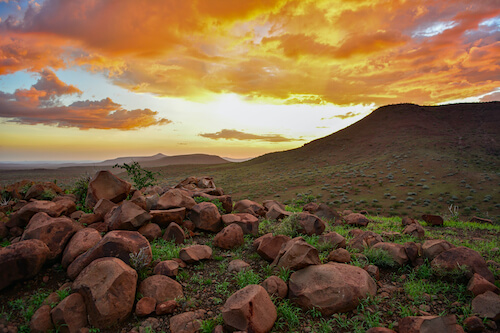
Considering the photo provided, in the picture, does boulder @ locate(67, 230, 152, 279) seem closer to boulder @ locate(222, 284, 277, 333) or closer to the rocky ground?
the rocky ground

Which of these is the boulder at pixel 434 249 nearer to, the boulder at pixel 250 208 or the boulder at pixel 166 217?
the boulder at pixel 250 208

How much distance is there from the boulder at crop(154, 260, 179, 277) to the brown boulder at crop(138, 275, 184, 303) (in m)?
0.21

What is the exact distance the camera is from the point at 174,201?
312 inches

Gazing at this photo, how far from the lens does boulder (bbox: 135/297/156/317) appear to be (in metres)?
4.26

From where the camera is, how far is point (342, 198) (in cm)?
2333

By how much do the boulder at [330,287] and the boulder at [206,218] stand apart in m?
3.32

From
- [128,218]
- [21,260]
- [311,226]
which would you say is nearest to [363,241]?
[311,226]

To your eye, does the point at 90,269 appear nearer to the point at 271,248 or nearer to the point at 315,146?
the point at 271,248

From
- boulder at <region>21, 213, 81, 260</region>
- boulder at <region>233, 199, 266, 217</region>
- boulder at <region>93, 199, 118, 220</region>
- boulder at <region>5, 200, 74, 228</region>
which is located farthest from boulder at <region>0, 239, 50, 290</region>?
boulder at <region>233, 199, 266, 217</region>

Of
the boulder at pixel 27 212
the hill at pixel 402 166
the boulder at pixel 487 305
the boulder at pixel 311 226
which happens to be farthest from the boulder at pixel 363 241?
the hill at pixel 402 166

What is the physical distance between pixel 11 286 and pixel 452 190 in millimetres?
28763

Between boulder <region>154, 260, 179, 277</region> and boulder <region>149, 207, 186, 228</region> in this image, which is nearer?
boulder <region>154, 260, 179, 277</region>

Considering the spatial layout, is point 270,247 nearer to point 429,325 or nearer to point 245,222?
point 245,222

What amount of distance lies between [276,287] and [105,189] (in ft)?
20.9
